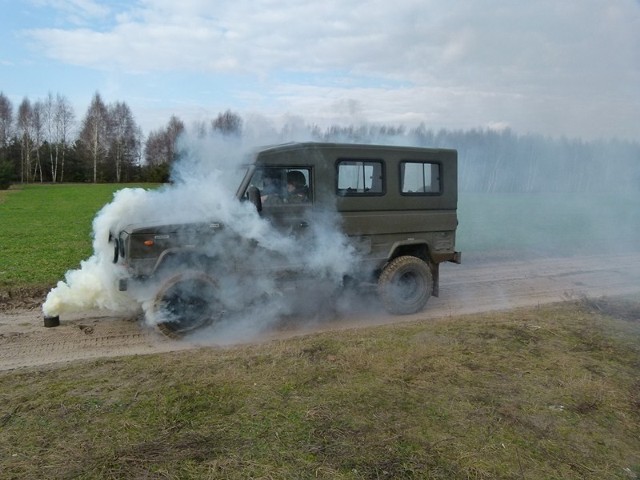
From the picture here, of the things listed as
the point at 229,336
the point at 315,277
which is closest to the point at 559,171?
the point at 315,277

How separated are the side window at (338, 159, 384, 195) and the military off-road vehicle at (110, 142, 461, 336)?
0.02m

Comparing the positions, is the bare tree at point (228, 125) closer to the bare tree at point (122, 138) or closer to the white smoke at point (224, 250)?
the white smoke at point (224, 250)

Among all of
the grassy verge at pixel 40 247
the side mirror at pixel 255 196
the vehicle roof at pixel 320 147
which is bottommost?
the grassy verge at pixel 40 247

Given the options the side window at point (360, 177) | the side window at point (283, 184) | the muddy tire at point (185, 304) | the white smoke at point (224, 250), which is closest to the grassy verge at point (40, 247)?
the white smoke at point (224, 250)

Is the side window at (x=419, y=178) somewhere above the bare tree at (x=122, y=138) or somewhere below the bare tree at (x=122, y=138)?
below

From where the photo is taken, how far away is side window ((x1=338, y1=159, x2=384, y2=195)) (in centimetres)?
760

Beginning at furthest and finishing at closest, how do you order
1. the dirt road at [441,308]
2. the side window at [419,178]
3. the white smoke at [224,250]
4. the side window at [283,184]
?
the side window at [419,178], the side window at [283,184], the white smoke at [224,250], the dirt road at [441,308]

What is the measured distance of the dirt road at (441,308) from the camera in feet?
20.9

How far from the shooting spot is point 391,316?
8.33 metres

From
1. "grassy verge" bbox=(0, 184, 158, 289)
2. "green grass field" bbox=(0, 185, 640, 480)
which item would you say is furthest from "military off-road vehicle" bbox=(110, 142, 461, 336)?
"grassy verge" bbox=(0, 184, 158, 289)

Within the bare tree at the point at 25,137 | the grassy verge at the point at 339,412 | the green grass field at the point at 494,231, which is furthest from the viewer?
the bare tree at the point at 25,137

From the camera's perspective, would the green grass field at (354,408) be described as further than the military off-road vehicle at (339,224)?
No

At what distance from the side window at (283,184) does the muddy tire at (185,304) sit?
1.46 m

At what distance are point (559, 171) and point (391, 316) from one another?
1362cm
